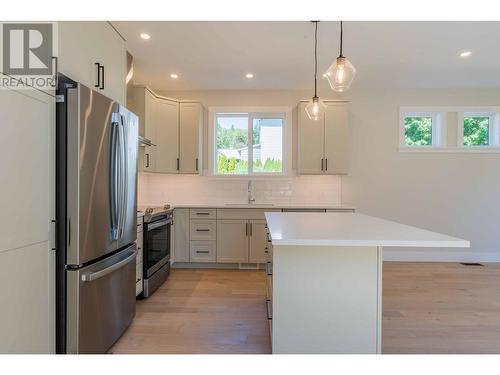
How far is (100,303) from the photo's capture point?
186 centimetres

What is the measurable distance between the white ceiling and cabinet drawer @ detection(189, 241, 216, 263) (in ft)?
7.84

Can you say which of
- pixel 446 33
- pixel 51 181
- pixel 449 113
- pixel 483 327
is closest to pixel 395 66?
pixel 446 33

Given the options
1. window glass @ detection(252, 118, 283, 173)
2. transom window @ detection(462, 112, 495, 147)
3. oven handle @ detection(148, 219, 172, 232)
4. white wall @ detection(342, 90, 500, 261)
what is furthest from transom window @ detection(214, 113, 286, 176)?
transom window @ detection(462, 112, 495, 147)

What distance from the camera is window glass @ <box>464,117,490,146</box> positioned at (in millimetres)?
4500

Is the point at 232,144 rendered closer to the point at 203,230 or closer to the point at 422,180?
the point at 203,230

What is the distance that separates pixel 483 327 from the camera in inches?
93.8

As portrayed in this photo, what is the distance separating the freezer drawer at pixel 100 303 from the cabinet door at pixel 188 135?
7.03 ft

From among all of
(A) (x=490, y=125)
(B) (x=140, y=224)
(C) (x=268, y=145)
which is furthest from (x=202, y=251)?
(A) (x=490, y=125)

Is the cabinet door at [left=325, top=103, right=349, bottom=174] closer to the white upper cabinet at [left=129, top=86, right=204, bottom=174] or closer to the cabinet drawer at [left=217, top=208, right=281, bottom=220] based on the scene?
the cabinet drawer at [left=217, top=208, right=281, bottom=220]

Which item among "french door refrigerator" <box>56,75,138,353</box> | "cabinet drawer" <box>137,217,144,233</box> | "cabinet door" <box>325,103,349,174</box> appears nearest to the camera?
"french door refrigerator" <box>56,75,138,353</box>

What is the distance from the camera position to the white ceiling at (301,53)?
268cm

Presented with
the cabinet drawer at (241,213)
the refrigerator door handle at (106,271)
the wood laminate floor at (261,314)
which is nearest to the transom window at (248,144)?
the cabinet drawer at (241,213)

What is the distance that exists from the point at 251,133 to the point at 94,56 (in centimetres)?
269

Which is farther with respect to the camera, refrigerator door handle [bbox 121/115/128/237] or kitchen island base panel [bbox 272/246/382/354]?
refrigerator door handle [bbox 121/115/128/237]
